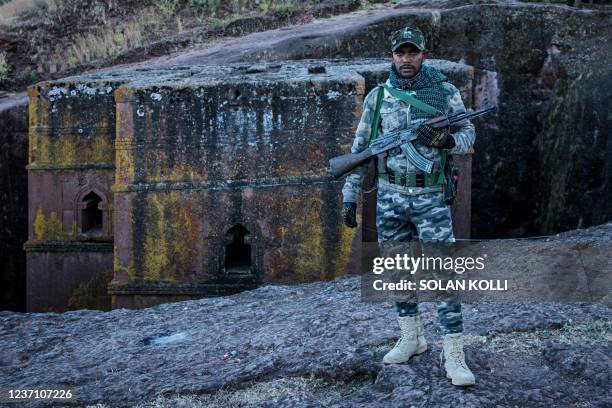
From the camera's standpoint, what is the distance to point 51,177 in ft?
31.9

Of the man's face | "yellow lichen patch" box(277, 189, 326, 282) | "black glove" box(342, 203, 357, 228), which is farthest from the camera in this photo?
"yellow lichen patch" box(277, 189, 326, 282)

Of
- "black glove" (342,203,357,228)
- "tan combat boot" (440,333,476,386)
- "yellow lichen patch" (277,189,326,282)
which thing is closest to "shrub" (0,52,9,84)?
"yellow lichen patch" (277,189,326,282)

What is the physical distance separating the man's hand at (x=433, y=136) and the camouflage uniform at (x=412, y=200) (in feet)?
0.23

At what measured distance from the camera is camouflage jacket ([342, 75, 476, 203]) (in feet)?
13.7

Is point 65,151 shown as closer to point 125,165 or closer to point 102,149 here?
point 102,149

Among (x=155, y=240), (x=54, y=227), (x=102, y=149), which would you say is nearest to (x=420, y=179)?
(x=155, y=240)

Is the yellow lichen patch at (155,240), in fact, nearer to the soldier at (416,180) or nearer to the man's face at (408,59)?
the soldier at (416,180)

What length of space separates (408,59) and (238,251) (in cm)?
498

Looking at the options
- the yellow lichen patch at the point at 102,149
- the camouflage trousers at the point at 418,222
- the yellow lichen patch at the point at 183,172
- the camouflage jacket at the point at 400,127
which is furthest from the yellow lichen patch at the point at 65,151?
the camouflage trousers at the point at 418,222

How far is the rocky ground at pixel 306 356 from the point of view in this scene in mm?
4168

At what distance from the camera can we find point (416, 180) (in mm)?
4148

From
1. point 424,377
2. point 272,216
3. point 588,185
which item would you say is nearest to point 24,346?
point 272,216

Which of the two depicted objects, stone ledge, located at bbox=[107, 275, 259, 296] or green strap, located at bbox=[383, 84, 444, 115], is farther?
stone ledge, located at bbox=[107, 275, 259, 296]

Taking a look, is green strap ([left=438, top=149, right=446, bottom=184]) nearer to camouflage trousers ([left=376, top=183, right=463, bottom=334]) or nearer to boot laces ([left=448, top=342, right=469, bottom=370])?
camouflage trousers ([left=376, top=183, right=463, bottom=334])
